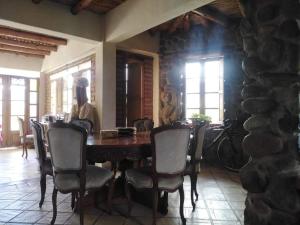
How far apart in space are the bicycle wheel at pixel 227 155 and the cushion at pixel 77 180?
2.93 metres

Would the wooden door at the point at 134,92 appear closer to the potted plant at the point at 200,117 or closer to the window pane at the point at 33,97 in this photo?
the potted plant at the point at 200,117

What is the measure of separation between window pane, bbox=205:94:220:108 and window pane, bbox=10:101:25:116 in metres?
5.88

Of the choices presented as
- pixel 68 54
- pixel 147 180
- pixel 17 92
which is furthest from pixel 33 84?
pixel 147 180

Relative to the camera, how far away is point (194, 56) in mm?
5328

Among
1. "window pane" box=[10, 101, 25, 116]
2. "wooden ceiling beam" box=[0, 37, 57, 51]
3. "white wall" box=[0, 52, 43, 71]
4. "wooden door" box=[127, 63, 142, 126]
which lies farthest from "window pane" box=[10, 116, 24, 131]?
"wooden door" box=[127, 63, 142, 126]

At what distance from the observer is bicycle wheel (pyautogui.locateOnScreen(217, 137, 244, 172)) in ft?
15.6

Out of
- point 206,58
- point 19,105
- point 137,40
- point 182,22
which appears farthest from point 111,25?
point 19,105

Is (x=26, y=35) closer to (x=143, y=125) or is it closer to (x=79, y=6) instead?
(x=79, y=6)

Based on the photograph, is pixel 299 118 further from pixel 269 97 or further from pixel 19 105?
pixel 19 105

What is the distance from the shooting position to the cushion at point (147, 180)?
2326 mm

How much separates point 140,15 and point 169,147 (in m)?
2.51

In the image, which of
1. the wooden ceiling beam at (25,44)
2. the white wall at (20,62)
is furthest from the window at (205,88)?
the white wall at (20,62)

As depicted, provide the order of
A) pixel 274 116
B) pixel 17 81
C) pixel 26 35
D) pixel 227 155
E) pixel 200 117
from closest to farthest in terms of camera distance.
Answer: pixel 274 116
pixel 227 155
pixel 200 117
pixel 26 35
pixel 17 81

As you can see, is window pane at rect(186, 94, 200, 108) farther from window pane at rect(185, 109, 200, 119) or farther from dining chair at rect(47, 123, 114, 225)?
dining chair at rect(47, 123, 114, 225)
